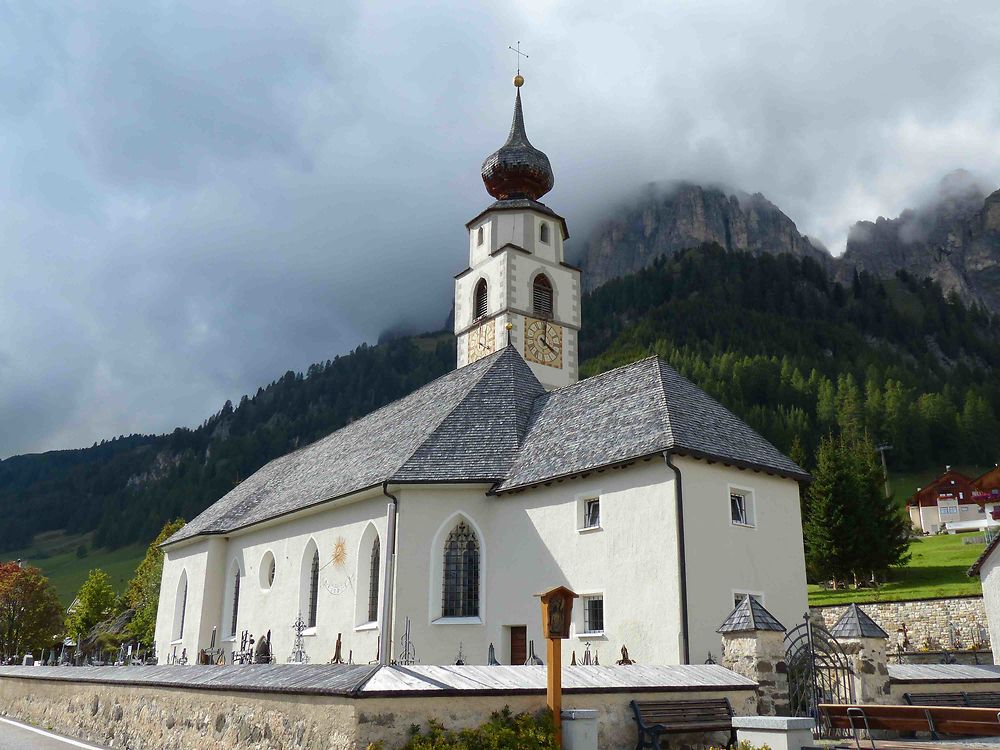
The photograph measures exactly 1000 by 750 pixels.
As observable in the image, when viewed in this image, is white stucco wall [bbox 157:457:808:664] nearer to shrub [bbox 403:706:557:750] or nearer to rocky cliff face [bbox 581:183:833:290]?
shrub [bbox 403:706:557:750]

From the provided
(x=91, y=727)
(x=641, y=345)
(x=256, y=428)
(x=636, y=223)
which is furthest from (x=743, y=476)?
(x=636, y=223)

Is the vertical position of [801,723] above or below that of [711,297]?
below

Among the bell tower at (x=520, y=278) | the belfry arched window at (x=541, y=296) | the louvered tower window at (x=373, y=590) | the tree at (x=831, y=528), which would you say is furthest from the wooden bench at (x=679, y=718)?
the tree at (x=831, y=528)

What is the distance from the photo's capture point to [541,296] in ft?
117

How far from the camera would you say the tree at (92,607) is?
6935cm

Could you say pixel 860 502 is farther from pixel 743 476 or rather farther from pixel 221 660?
pixel 221 660

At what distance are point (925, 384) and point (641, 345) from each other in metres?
40.2

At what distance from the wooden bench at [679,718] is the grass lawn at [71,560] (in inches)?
4627

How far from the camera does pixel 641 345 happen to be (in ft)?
412

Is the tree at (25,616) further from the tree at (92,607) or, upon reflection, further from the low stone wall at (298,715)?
the low stone wall at (298,715)

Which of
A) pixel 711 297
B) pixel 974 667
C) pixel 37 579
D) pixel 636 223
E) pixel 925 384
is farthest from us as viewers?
pixel 636 223

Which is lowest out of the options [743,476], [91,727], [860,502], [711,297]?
[91,727]

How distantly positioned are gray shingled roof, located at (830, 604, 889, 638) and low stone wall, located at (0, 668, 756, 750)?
95.7 inches

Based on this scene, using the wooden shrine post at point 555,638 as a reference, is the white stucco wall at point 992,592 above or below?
above
